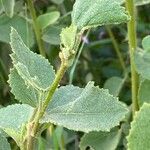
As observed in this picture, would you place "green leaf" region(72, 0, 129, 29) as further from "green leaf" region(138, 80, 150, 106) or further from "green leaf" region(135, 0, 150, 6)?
"green leaf" region(135, 0, 150, 6)

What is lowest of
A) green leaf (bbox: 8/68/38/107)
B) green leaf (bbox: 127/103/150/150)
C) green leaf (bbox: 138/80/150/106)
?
green leaf (bbox: 138/80/150/106)

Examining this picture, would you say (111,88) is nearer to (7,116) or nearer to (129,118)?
(129,118)

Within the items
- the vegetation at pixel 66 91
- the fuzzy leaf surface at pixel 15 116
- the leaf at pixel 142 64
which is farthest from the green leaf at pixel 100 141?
the fuzzy leaf surface at pixel 15 116

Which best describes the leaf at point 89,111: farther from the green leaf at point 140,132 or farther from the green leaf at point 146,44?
the green leaf at point 146,44

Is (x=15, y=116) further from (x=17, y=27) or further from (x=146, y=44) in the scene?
(x=17, y=27)

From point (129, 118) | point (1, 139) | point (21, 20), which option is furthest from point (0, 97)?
point (1, 139)

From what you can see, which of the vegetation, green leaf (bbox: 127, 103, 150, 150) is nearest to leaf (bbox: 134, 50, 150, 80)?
the vegetation
